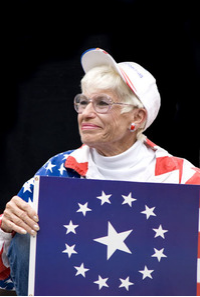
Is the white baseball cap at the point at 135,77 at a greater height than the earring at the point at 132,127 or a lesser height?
greater

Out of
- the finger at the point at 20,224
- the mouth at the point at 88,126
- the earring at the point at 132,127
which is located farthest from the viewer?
the earring at the point at 132,127

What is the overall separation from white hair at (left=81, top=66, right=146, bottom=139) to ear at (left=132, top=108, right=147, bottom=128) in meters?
0.03

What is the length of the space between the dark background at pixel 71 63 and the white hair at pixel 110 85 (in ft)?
3.74

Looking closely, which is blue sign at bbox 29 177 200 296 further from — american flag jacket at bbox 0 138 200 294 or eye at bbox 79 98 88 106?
eye at bbox 79 98 88 106

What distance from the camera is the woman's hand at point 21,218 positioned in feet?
7.36

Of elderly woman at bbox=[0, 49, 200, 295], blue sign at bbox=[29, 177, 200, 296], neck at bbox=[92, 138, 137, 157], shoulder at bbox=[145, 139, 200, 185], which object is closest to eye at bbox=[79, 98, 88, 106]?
elderly woman at bbox=[0, 49, 200, 295]

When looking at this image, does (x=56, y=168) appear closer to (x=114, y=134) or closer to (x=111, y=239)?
(x=114, y=134)

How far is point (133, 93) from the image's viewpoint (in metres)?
2.79

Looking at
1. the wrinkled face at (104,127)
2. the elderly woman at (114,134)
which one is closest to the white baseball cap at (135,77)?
the elderly woman at (114,134)

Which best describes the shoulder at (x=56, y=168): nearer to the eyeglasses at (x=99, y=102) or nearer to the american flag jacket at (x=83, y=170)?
the american flag jacket at (x=83, y=170)

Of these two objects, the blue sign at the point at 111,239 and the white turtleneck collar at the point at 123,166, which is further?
the white turtleneck collar at the point at 123,166

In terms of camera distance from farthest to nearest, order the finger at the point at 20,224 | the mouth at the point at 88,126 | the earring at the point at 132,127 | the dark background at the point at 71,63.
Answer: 1. the dark background at the point at 71,63
2. the earring at the point at 132,127
3. the mouth at the point at 88,126
4. the finger at the point at 20,224

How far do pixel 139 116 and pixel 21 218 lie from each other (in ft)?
2.97

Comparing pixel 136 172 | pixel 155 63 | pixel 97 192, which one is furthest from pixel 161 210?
pixel 155 63
